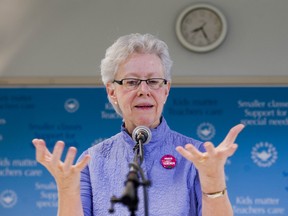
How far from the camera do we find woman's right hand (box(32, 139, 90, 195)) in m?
1.52

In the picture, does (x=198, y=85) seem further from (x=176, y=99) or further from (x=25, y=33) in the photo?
(x=25, y=33)

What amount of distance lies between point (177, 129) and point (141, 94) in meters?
2.40

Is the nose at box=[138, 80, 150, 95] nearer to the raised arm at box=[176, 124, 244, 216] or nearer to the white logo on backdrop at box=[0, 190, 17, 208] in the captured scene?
the raised arm at box=[176, 124, 244, 216]

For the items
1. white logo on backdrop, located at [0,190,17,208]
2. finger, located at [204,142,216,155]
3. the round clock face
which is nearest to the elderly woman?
finger, located at [204,142,216,155]

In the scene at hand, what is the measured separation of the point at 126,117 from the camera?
172cm

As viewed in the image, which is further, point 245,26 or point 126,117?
point 245,26

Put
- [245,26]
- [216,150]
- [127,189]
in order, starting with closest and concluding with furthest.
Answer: [127,189] → [216,150] → [245,26]

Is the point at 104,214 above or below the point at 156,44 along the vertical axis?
below

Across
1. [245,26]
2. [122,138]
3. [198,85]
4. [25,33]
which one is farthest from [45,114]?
[122,138]

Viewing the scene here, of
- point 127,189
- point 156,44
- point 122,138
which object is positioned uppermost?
point 156,44

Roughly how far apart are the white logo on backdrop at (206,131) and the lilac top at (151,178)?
2276mm

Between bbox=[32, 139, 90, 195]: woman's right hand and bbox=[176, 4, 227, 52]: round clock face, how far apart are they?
257 centimetres

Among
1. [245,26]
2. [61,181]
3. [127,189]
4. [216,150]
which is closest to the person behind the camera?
[127,189]

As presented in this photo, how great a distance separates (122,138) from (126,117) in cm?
9
